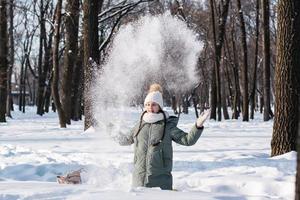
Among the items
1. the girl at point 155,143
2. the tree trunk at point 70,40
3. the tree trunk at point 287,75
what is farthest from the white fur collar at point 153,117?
the tree trunk at point 70,40

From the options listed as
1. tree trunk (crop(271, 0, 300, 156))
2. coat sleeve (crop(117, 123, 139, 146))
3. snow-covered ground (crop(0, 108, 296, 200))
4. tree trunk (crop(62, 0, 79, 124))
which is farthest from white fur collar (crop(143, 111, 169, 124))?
tree trunk (crop(62, 0, 79, 124))

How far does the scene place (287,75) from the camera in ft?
28.4

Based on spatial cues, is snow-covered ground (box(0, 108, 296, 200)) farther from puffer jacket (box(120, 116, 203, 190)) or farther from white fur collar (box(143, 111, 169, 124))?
white fur collar (box(143, 111, 169, 124))

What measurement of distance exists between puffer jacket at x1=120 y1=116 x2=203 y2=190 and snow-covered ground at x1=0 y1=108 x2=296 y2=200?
0.93ft

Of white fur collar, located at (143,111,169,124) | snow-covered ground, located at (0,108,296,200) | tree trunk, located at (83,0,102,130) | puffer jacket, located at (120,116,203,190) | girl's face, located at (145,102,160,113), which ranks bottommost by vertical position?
snow-covered ground, located at (0,108,296,200)

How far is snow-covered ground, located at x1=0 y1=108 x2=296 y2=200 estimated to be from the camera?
14.4 ft

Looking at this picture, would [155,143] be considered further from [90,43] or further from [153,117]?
[90,43]

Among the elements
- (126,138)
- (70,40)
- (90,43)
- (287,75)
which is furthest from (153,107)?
(70,40)

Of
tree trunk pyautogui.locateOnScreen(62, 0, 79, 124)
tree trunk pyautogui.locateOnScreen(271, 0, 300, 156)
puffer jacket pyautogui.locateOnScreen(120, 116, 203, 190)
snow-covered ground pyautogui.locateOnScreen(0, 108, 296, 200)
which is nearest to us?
snow-covered ground pyautogui.locateOnScreen(0, 108, 296, 200)

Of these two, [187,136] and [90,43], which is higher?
[90,43]

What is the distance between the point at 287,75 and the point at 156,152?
411 cm

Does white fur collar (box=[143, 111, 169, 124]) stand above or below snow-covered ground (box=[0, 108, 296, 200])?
above

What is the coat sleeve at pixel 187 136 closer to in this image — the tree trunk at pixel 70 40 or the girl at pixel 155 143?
the girl at pixel 155 143

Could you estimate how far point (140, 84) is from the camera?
3759cm
